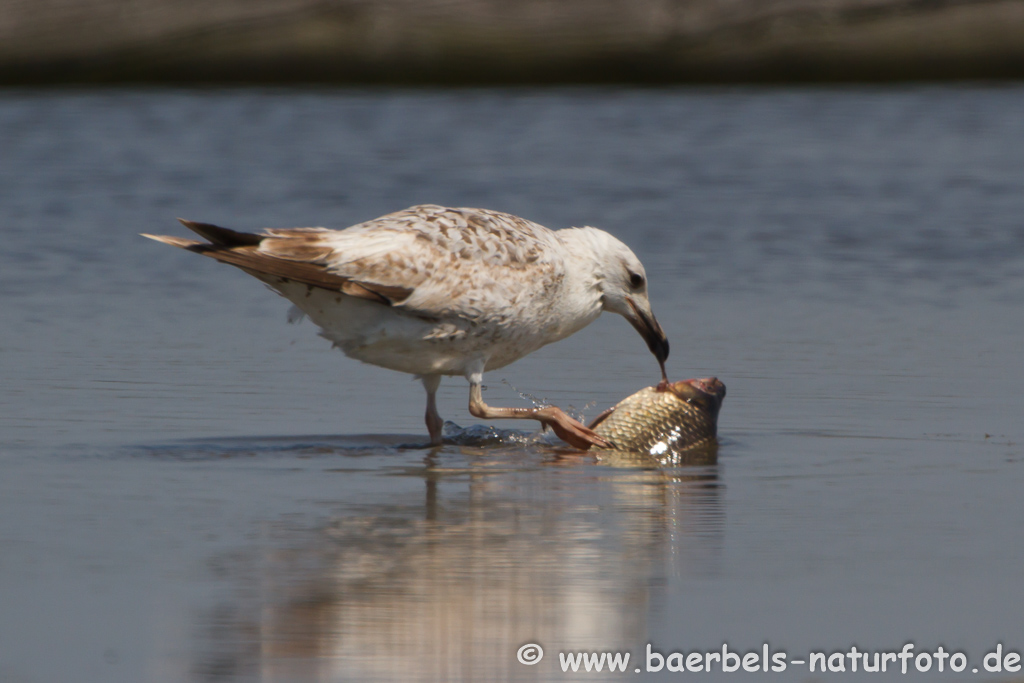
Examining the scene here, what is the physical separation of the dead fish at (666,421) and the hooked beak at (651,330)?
44 centimetres

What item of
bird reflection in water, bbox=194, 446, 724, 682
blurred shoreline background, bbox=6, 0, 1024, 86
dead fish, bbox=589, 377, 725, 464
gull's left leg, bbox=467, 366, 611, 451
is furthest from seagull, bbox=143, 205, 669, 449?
blurred shoreline background, bbox=6, 0, 1024, 86

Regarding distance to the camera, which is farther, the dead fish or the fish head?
the fish head

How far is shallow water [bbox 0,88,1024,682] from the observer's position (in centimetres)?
435

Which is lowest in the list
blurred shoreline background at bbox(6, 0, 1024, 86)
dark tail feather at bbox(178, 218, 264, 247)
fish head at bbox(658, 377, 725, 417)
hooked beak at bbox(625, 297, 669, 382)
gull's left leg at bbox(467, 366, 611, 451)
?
gull's left leg at bbox(467, 366, 611, 451)

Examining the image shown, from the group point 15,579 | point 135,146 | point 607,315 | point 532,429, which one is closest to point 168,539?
point 15,579

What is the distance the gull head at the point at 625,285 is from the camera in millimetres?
7688

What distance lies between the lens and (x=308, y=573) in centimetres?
476

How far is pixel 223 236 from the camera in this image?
6648 millimetres

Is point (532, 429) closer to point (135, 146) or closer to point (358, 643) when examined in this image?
point (358, 643)

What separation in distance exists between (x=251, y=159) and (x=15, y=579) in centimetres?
1001

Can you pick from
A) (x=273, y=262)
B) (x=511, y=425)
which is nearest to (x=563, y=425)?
(x=511, y=425)

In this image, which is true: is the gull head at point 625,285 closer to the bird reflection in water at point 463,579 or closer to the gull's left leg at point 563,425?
the gull's left leg at point 563,425

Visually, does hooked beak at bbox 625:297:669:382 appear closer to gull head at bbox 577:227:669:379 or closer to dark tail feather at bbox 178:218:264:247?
gull head at bbox 577:227:669:379

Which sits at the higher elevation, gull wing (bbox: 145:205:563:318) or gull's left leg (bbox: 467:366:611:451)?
gull wing (bbox: 145:205:563:318)
